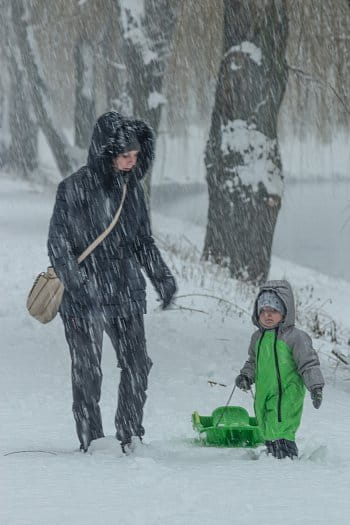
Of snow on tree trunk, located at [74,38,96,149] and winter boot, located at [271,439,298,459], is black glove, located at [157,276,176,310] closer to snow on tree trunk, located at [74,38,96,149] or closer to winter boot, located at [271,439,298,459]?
winter boot, located at [271,439,298,459]

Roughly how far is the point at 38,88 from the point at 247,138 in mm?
11498

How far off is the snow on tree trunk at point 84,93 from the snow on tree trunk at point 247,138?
46.3 ft

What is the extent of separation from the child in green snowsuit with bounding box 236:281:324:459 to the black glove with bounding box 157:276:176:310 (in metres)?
0.45

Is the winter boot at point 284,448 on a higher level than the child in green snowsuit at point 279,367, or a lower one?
lower

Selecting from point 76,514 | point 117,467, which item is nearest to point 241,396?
point 117,467

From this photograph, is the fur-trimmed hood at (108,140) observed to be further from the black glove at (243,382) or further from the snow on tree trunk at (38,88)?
the snow on tree trunk at (38,88)

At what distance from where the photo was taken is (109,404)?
24.0ft

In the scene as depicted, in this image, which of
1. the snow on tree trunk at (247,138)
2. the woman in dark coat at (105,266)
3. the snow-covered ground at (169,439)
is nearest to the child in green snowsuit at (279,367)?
the snow-covered ground at (169,439)

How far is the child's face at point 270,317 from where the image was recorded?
213 inches

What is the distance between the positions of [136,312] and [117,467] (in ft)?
2.86

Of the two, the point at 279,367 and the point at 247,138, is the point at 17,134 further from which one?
the point at 279,367

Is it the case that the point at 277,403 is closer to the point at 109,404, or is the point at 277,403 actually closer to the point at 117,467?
the point at 117,467

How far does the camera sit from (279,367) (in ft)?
17.7

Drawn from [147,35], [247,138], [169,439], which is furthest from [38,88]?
[169,439]
